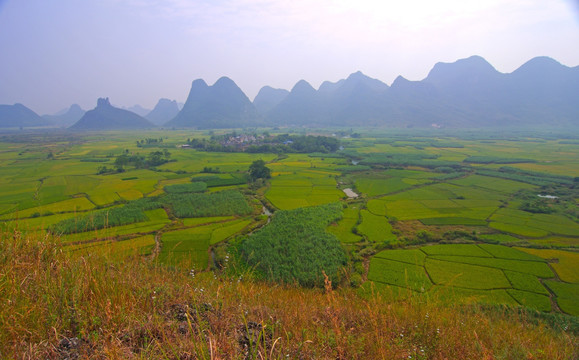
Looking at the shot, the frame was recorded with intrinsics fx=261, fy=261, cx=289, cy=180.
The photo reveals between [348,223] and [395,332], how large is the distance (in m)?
20.2

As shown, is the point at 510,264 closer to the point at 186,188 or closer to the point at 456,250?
the point at 456,250

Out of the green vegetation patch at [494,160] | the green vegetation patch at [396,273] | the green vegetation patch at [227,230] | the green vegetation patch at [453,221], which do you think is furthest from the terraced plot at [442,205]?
the green vegetation patch at [494,160]

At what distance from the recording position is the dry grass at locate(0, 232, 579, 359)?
2479 mm

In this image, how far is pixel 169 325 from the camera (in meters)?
2.95

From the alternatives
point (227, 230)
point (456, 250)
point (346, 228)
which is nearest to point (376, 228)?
point (346, 228)

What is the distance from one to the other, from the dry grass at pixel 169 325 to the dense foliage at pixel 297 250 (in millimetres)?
9076

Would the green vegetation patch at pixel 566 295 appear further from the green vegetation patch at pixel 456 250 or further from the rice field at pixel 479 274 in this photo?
the green vegetation patch at pixel 456 250

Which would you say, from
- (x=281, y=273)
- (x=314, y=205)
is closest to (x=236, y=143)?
(x=314, y=205)

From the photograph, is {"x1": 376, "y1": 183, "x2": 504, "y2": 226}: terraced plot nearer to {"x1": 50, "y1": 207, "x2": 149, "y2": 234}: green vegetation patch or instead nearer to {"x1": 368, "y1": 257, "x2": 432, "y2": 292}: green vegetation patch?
{"x1": 368, "y1": 257, "x2": 432, "y2": 292}: green vegetation patch

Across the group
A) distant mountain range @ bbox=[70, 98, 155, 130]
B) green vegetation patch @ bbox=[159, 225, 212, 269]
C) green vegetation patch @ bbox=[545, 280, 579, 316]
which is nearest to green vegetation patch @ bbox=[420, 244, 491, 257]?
green vegetation patch @ bbox=[545, 280, 579, 316]

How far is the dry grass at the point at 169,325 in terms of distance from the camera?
2479mm

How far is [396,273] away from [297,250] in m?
6.28

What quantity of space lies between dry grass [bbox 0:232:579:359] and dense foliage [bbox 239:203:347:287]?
908 centimetres

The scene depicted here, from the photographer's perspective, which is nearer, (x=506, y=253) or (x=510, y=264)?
(x=510, y=264)
